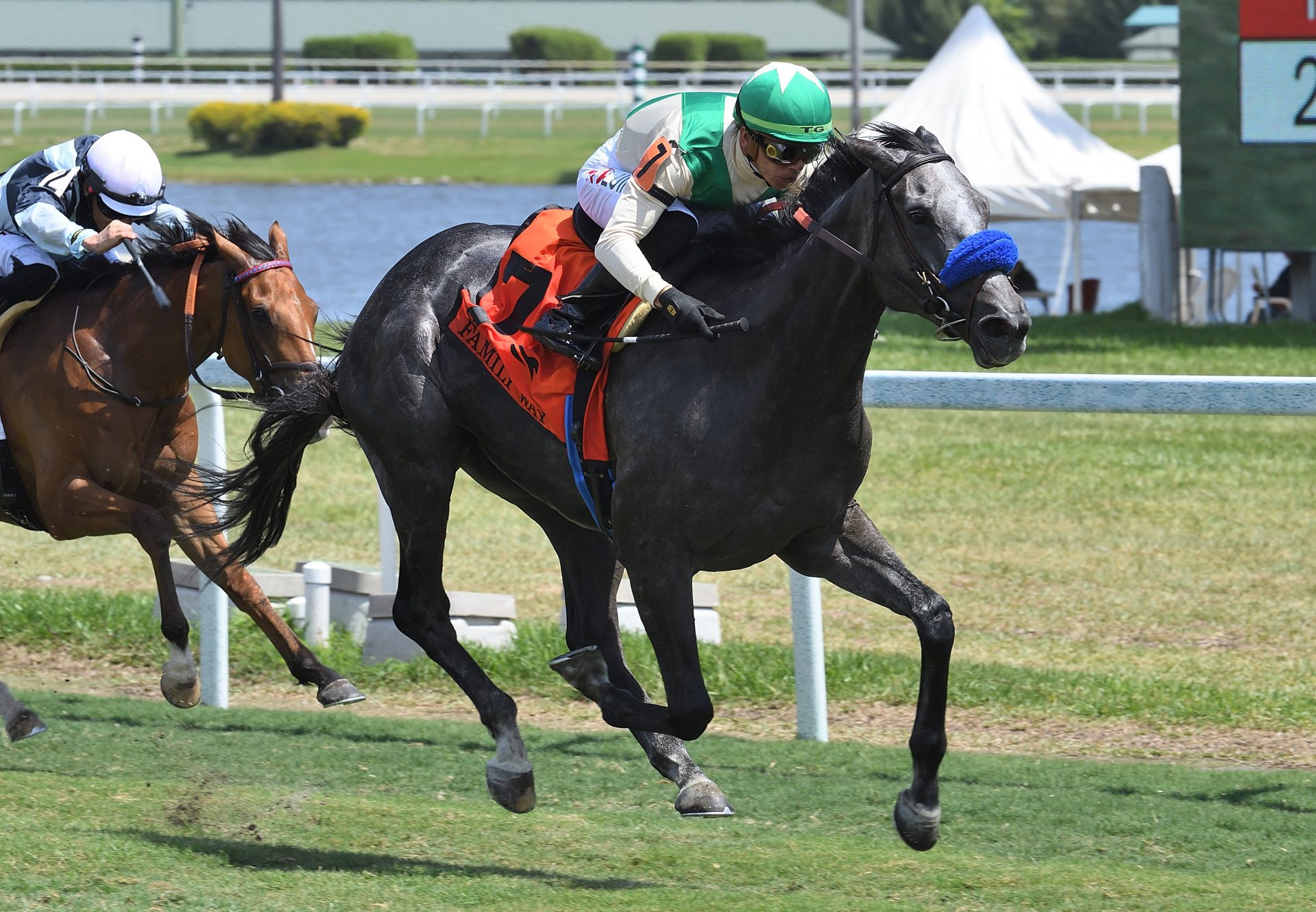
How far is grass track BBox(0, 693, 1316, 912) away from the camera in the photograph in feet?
13.8

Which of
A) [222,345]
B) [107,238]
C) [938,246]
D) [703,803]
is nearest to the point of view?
[938,246]

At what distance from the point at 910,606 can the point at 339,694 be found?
86.5 inches

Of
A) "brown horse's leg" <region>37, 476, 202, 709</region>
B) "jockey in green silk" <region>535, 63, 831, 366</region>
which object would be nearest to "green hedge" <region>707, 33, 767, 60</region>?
"brown horse's leg" <region>37, 476, 202, 709</region>

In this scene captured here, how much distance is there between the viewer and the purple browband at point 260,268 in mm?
6023

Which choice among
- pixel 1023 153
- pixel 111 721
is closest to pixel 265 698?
pixel 111 721

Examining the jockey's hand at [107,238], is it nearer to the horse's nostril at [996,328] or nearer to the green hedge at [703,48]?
the horse's nostril at [996,328]

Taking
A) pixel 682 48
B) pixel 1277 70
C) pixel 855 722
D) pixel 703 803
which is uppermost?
pixel 682 48

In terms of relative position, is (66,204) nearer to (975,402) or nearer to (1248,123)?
(975,402)

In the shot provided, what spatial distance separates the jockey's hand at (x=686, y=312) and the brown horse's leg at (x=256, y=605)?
2123 millimetres

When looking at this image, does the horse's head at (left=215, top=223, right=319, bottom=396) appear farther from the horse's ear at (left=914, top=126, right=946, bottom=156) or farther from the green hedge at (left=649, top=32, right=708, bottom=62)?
the green hedge at (left=649, top=32, right=708, bottom=62)

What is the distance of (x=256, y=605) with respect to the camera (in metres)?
5.98

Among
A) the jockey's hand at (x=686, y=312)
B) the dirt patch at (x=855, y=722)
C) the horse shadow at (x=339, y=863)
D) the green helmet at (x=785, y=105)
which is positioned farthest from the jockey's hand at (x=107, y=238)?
the green helmet at (x=785, y=105)

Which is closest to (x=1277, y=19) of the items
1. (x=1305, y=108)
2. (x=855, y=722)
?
(x=1305, y=108)

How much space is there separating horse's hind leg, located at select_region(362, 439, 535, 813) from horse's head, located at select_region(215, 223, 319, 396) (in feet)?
2.72
